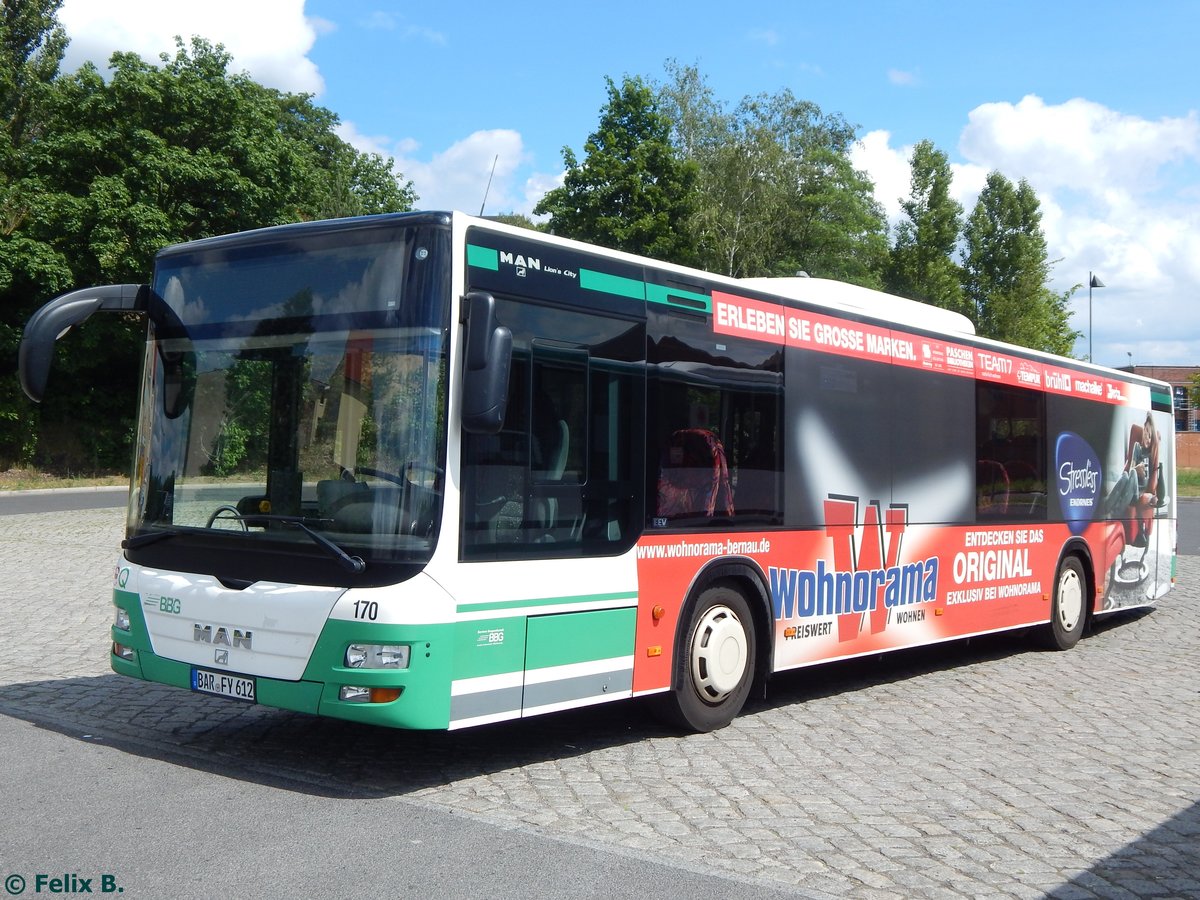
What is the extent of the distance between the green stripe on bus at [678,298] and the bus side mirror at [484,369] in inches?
71.7

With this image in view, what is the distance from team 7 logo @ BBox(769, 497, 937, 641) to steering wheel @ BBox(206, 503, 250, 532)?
3745 millimetres

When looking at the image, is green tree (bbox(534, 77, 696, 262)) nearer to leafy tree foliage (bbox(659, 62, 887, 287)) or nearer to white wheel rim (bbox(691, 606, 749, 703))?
leafy tree foliage (bbox(659, 62, 887, 287))

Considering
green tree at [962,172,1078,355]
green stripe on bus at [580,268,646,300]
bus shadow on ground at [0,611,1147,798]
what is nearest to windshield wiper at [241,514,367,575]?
bus shadow on ground at [0,611,1147,798]

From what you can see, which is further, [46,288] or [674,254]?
[674,254]

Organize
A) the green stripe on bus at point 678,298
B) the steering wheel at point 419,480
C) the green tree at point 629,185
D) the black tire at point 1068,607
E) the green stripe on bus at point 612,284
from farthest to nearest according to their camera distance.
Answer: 1. the green tree at point 629,185
2. the black tire at point 1068,607
3. the green stripe on bus at point 678,298
4. the green stripe on bus at point 612,284
5. the steering wheel at point 419,480

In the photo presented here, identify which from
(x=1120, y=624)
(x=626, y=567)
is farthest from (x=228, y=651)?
(x=1120, y=624)

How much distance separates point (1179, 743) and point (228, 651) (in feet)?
20.5

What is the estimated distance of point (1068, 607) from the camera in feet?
43.2

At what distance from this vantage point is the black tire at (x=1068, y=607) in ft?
42.4

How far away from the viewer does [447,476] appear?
6.48 m

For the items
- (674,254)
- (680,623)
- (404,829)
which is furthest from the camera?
(674,254)

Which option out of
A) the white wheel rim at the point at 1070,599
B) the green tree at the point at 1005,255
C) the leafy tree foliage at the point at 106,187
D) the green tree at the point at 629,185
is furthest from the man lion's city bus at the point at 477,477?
the green tree at the point at 1005,255

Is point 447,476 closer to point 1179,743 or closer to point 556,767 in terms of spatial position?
point 556,767

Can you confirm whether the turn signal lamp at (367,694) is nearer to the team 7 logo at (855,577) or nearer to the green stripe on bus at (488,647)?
the green stripe on bus at (488,647)
